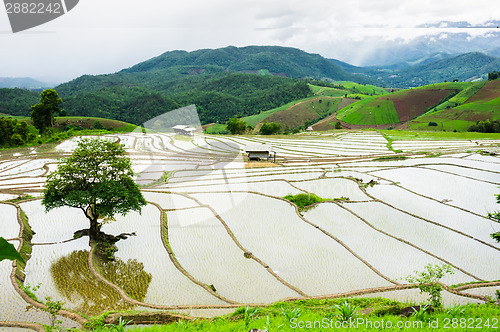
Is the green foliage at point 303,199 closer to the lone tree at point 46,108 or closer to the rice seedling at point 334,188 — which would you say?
the rice seedling at point 334,188

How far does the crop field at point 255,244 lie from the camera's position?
364 inches

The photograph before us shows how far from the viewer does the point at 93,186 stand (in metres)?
11.8

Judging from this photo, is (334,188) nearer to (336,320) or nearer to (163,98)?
(336,320)

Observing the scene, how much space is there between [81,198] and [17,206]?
7.75 meters

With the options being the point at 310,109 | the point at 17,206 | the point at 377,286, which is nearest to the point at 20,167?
the point at 17,206

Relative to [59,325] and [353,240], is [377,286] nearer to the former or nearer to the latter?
[353,240]

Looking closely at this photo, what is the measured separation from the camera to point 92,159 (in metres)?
12.1

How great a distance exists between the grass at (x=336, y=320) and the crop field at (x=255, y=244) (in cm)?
121

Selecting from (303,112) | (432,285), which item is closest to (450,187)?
(432,285)

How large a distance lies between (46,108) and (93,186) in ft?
130

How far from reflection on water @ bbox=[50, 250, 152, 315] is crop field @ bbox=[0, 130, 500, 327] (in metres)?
0.04

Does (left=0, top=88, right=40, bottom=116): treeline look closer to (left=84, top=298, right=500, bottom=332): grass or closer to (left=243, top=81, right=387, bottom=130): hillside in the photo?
(left=243, top=81, right=387, bottom=130): hillside

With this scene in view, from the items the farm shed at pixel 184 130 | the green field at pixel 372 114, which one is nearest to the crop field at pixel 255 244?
the farm shed at pixel 184 130

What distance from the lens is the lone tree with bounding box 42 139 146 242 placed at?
453 inches
